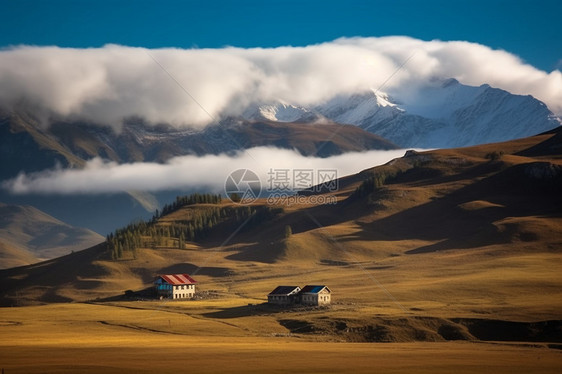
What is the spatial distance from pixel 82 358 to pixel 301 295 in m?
74.1

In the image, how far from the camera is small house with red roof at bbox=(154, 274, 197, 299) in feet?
623

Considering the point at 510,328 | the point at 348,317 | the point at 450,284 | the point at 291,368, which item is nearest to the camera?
the point at 291,368

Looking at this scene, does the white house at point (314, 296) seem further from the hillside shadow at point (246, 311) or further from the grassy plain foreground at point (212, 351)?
the grassy plain foreground at point (212, 351)

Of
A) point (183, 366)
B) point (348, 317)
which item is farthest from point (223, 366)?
point (348, 317)

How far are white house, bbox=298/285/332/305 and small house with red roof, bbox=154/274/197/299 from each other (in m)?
37.7

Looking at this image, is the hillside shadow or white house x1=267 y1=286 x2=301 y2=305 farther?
white house x1=267 y1=286 x2=301 y2=305

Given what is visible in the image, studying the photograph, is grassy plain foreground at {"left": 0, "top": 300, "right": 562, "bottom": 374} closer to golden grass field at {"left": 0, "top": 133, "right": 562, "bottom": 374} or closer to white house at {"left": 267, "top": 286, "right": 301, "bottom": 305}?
golden grass field at {"left": 0, "top": 133, "right": 562, "bottom": 374}

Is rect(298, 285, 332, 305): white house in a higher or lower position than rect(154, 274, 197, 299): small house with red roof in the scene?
lower

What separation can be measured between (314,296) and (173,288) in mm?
41781

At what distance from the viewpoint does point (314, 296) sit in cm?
15988

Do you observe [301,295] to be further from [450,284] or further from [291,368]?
[291,368]

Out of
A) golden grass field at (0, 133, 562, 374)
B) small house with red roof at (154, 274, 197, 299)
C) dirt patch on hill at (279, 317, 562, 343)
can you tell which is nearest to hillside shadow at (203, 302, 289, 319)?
golden grass field at (0, 133, 562, 374)

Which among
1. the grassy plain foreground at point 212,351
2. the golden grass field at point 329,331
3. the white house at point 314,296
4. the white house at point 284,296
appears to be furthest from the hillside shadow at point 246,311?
the grassy plain foreground at point 212,351

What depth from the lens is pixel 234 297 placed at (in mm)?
188750
